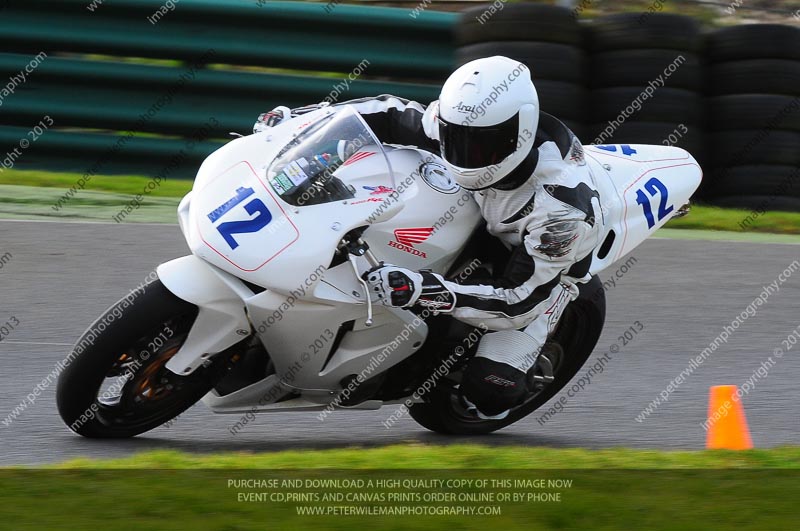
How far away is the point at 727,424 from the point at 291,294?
194 cm

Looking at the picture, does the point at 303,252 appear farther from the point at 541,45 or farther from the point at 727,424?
the point at 541,45

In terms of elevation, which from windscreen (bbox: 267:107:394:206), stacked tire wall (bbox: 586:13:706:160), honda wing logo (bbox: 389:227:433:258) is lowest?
stacked tire wall (bbox: 586:13:706:160)

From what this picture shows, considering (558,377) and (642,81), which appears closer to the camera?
(558,377)

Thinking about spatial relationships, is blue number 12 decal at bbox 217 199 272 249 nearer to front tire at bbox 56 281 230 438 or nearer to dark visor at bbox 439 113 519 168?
front tire at bbox 56 281 230 438

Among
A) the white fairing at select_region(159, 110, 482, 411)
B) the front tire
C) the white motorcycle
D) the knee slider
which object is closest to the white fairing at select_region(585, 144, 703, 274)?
the white motorcycle

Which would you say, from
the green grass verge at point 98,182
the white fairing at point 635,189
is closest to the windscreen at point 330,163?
the white fairing at point 635,189

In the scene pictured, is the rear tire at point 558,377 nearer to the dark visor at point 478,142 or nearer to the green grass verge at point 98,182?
the dark visor at point 478,142

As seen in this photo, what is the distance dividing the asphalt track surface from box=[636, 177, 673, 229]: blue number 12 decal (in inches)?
37.1

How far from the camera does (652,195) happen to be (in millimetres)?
4934

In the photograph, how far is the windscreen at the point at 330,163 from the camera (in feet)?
13.4

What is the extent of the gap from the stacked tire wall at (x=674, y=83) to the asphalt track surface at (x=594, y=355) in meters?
0.98
